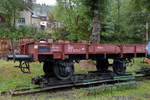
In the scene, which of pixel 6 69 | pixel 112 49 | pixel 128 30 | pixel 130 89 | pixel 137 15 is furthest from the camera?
pixel 128 30

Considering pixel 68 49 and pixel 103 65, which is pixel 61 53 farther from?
pixel 103 65

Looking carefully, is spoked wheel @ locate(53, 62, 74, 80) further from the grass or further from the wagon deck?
the grass

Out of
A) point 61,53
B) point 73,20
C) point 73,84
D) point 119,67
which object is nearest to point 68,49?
point 61,53

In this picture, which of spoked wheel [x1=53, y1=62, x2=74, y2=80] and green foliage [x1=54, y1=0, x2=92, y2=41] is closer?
spoked wheel [x1=53, y1=62, x2=74, y2=80]

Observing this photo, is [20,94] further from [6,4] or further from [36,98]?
[6,4]

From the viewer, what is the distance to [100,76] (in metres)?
9.06

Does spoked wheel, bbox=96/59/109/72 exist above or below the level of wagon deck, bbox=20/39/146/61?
below

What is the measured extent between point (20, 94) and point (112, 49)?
5146 mm

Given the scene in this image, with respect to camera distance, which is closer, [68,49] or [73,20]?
[68,49]

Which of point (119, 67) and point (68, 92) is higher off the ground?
point (119, 67)

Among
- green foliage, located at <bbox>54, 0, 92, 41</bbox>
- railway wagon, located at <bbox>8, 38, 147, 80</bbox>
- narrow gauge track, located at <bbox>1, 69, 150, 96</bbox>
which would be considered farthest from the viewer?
green foliage, located at <bbox>54, 0, 92, 41</bbox>

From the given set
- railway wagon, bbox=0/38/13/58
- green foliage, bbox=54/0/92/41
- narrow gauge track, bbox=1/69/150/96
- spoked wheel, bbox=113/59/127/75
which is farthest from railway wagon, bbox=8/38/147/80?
green foliage, bbox=54/0/92/41

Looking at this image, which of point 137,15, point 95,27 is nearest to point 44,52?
point 95,27


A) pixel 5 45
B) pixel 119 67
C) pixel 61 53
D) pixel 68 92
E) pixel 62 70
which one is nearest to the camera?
pixel 68 92
